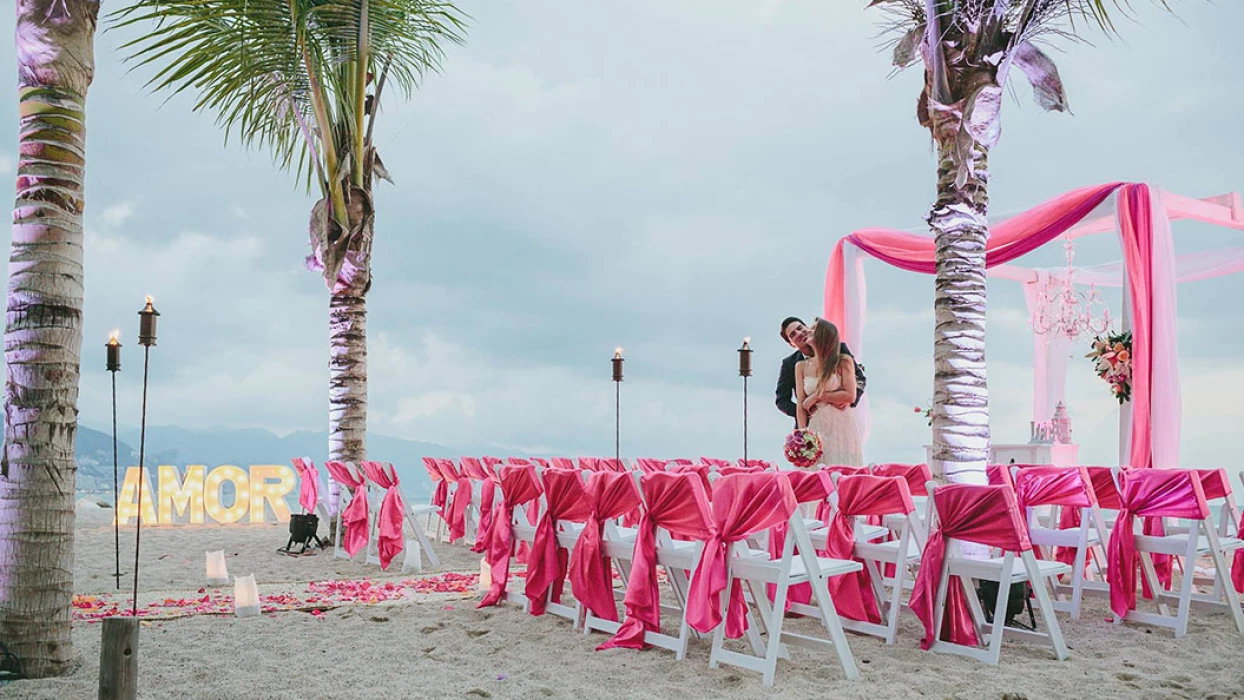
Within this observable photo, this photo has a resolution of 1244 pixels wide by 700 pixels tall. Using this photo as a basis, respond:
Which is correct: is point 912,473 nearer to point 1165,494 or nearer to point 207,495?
point 1165,494

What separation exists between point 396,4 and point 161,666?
7224mm

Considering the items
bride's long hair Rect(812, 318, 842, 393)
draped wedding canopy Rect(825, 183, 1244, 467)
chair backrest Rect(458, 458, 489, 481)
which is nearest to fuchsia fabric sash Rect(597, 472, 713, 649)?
bride's long hair Rect(812, 318, 842, 393)

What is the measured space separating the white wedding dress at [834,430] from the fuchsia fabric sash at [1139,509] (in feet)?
7.45

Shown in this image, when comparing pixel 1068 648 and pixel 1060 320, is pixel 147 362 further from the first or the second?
pixel 1060 320

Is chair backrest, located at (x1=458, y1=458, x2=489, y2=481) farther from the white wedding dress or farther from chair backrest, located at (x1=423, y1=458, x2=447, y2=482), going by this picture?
the white wedding dress

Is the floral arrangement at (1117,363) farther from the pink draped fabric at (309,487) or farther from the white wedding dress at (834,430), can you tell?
the pink draped fabric at (309,487)

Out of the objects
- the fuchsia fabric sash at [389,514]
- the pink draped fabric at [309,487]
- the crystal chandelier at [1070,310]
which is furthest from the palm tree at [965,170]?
the pink draped fabric at [309,487]

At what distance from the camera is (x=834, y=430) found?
7680mm

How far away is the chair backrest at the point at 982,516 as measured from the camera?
4363 mm

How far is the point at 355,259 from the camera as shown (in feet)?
31.7

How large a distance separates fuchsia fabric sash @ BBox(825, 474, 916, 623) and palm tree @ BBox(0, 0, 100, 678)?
361 centimetres

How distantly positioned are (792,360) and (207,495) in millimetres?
7476

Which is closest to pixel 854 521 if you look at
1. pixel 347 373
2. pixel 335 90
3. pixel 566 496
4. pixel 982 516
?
pixel 982 516

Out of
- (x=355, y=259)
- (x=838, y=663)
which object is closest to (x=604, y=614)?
(x=838, y=663)
